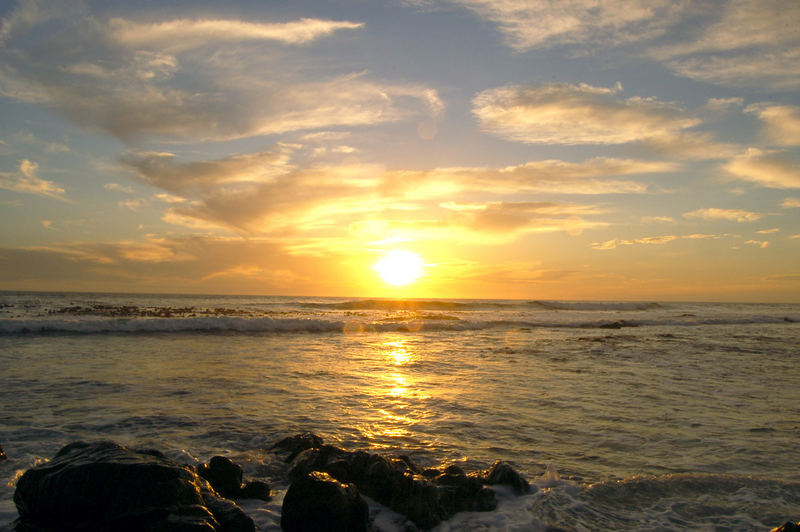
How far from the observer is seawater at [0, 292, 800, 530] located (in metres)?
5.80

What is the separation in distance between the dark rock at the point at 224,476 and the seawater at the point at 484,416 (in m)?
0.36

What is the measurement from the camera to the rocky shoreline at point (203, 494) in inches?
172

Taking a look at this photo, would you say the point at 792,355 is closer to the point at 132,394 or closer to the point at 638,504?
the point at 638,504

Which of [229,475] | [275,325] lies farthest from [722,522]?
[275,325]

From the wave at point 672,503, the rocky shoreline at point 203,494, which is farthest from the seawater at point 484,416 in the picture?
the rocky shoreline at point 203,494

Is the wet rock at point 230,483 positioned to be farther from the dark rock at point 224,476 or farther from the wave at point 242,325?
the wave at point 242,325

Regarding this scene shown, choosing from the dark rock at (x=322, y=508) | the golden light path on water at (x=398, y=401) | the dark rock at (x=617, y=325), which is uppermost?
the dark rock at (x=322, y=508)

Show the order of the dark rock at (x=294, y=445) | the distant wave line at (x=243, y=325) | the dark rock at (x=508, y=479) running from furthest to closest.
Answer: the distant wave line at (x=243, y=325)
the dark rock at (x=294, y=445)
the dark rock at (x=508, y=479)

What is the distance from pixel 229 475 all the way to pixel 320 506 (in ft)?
5.43

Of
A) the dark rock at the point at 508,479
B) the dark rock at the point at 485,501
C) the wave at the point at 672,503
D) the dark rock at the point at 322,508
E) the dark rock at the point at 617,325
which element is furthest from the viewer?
the dark rock at the point at 617,325

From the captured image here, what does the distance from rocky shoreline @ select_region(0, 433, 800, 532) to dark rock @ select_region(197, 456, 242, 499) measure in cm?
1

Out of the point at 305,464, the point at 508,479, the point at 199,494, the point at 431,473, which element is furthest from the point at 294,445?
the point at 508,479

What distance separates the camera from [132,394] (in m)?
11.0

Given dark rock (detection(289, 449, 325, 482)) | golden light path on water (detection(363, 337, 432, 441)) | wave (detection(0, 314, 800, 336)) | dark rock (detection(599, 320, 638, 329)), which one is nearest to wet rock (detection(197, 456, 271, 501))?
dark rock (detection(289, 449, 325, 482))
